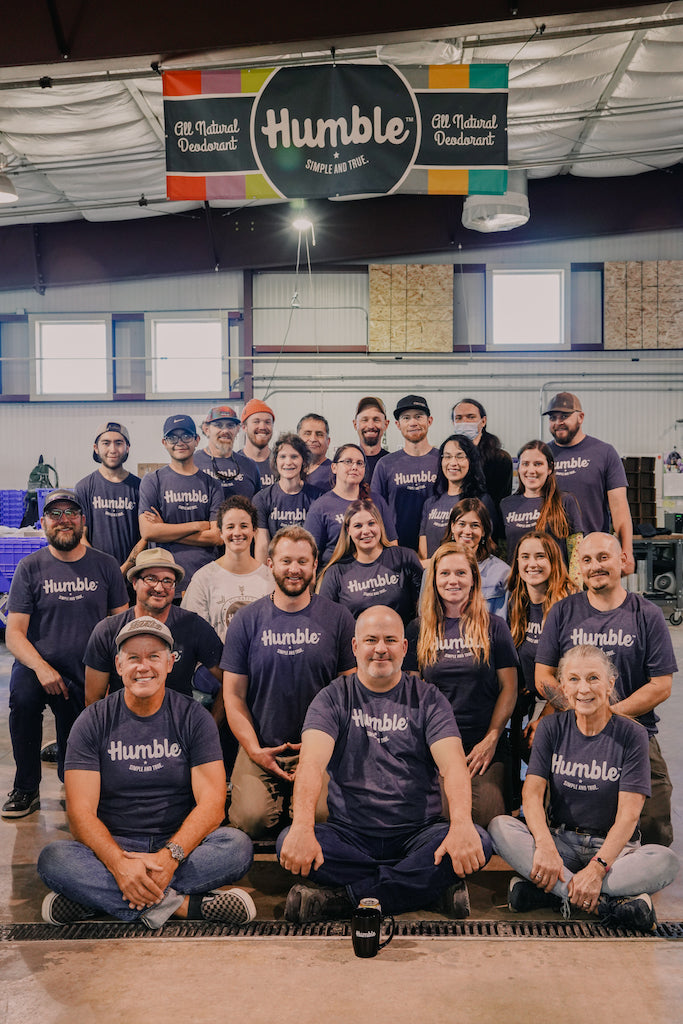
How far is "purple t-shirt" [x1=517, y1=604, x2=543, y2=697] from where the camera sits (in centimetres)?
465

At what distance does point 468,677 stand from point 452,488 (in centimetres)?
147

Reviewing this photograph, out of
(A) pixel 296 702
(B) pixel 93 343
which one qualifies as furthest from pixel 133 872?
(B) pixel 93 343

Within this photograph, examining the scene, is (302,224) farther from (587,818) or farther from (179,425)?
(587,818)

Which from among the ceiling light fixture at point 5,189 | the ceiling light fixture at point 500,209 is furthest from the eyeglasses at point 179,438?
the ceiling light fixture at point 500,209

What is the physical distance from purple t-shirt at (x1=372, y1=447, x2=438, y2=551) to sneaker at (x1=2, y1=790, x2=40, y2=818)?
272 cm

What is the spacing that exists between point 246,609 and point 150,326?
11.1m

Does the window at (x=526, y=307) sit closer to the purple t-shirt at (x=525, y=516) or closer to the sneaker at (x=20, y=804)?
the purple t-shirt at (x=525, y=516)

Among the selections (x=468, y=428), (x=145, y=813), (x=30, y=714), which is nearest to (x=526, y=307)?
(x=468, y=428)

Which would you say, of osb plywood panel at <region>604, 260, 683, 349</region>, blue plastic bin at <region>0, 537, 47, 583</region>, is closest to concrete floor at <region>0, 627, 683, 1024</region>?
blue plastic bin at <region>0, 537, 47, 583</region>

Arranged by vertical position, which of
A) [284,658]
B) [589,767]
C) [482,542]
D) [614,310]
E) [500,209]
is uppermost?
[500,209]

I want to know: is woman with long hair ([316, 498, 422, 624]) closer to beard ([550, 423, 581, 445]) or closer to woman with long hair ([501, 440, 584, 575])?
woman with long hair ([501, 440, 584, 575])

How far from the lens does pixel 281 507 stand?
5734mm

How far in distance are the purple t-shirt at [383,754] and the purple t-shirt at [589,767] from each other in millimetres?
431

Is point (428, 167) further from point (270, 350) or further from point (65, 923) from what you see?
point (270, 350)
